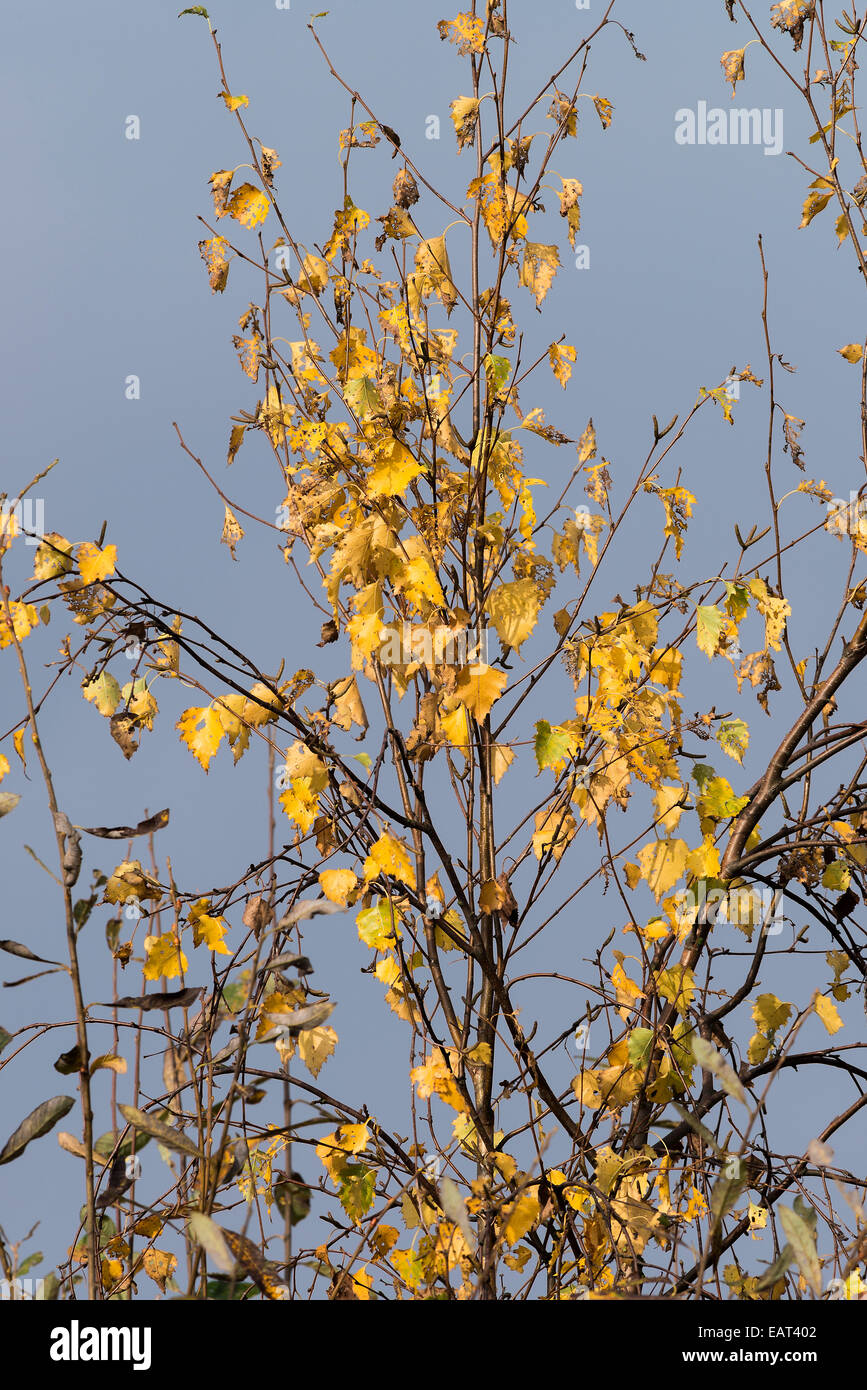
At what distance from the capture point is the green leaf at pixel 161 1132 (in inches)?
46.6

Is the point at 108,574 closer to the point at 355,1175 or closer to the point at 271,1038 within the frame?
the point at 271,1038

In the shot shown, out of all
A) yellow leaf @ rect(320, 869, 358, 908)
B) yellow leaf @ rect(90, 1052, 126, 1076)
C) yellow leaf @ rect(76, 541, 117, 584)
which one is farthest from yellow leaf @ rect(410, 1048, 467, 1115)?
yellow leaf @ rect(76, 541, 117, 584)

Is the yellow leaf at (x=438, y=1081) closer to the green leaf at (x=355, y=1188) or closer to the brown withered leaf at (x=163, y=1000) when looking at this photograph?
the green leaf at (x=355, y=1188)

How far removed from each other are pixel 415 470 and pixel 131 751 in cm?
65

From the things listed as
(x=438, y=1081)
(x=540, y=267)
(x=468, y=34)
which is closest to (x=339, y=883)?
(x=438, y=1081)

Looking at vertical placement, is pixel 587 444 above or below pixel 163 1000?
above

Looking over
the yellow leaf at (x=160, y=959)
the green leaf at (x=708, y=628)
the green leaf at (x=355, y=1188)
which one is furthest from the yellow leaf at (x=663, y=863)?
the yellow leaf at (x=160, y=959)

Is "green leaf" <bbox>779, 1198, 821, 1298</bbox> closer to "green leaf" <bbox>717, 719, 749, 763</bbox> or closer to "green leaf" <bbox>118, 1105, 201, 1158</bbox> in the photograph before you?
"green leaf" <bbox>118, 1105, 201, 1158</bbox>

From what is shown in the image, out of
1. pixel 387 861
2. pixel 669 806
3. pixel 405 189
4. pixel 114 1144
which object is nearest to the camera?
pixel 114 1144

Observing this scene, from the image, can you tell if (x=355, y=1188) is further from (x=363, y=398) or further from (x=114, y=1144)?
(x=363, y=398)

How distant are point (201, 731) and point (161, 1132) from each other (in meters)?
0.88

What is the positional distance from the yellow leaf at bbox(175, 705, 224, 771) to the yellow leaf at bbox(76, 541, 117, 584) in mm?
283

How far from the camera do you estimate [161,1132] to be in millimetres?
1187
